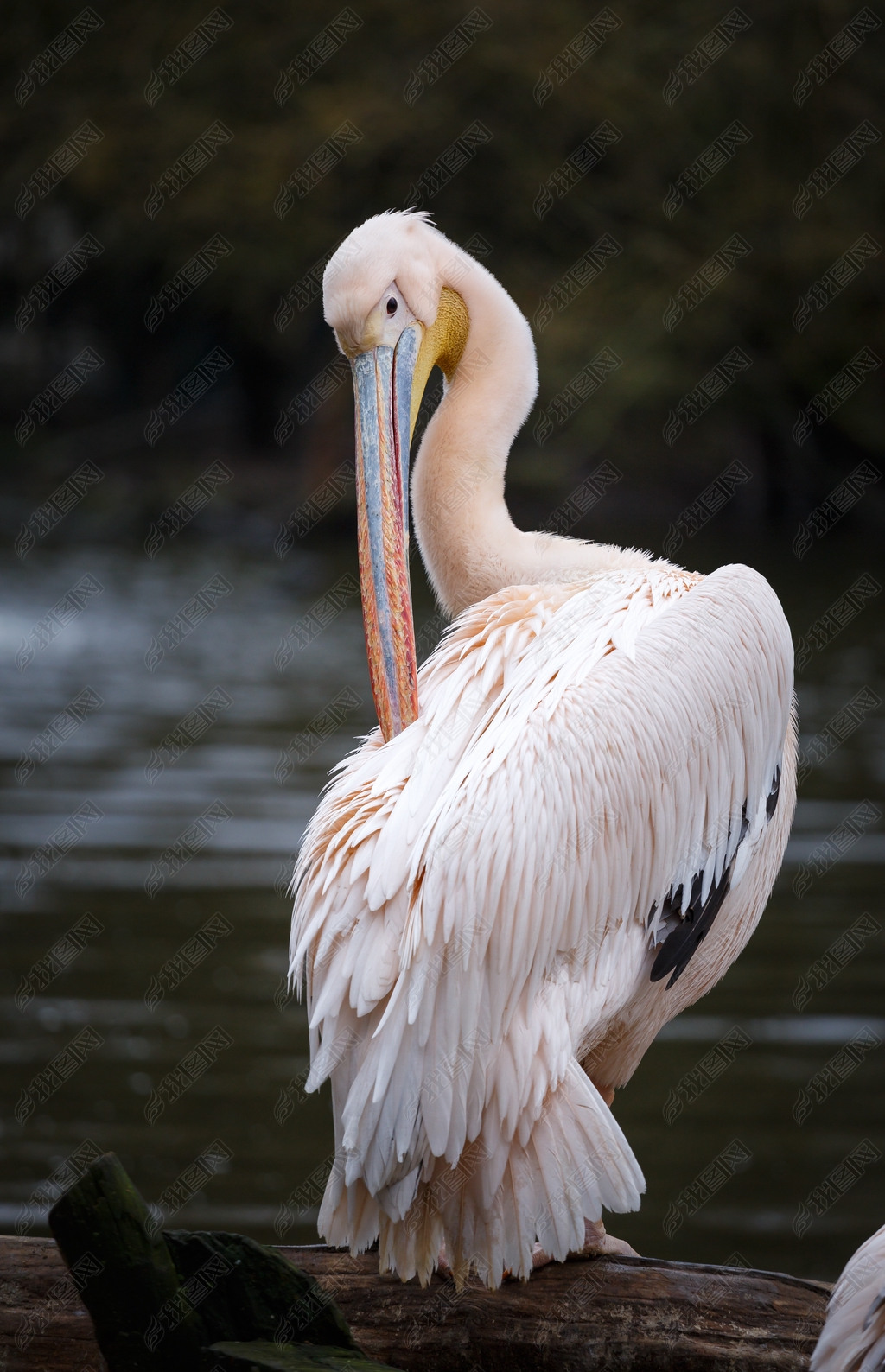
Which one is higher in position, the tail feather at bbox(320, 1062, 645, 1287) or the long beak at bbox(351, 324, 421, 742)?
the long beak at bbox(351, 324, 421, 742)

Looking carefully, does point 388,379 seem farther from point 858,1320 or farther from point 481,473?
point 858,1320

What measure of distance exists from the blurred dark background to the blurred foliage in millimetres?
53

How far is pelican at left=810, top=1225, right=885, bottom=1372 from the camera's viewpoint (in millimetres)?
2145

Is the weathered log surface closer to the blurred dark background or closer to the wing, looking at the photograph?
the wing

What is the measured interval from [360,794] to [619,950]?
535mm

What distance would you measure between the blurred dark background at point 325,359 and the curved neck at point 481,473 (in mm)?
3705

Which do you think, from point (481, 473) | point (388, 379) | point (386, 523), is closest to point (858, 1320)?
point (386, 523)

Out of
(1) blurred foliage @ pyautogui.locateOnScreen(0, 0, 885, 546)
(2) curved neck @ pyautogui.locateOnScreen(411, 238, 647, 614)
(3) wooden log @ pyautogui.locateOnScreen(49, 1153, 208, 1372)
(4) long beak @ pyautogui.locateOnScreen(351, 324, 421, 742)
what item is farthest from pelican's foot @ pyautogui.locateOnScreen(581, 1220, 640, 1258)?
(1) blurred foliage @ pyautogui.locateOnScreen(0, 0, 885, 546)

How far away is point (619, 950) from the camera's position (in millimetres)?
2887

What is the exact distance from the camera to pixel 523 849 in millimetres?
2682

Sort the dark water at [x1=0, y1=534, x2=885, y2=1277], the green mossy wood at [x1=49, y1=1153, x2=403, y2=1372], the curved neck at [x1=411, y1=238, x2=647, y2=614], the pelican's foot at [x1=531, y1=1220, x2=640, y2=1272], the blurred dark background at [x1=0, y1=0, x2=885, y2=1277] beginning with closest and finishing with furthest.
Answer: the green mossy wood at [x1=49, y1=1153, x2=403, y2=1372] → the pelican's foot at [x1=531, y1=1220, x2=640, y2=1272] → the curved neck at [x1=411, y1=238, x2=647, y2=614] → the dark water at [x1=0, y1=534, x2=885, y2=1277] → the blurred dark background at [x1=0, y1=0, x2=885, y2=1277]

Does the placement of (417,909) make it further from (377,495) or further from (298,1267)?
(377,495)

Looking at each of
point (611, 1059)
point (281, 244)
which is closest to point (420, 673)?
point (611, 1059)

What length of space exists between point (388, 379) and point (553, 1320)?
1.85 meters
